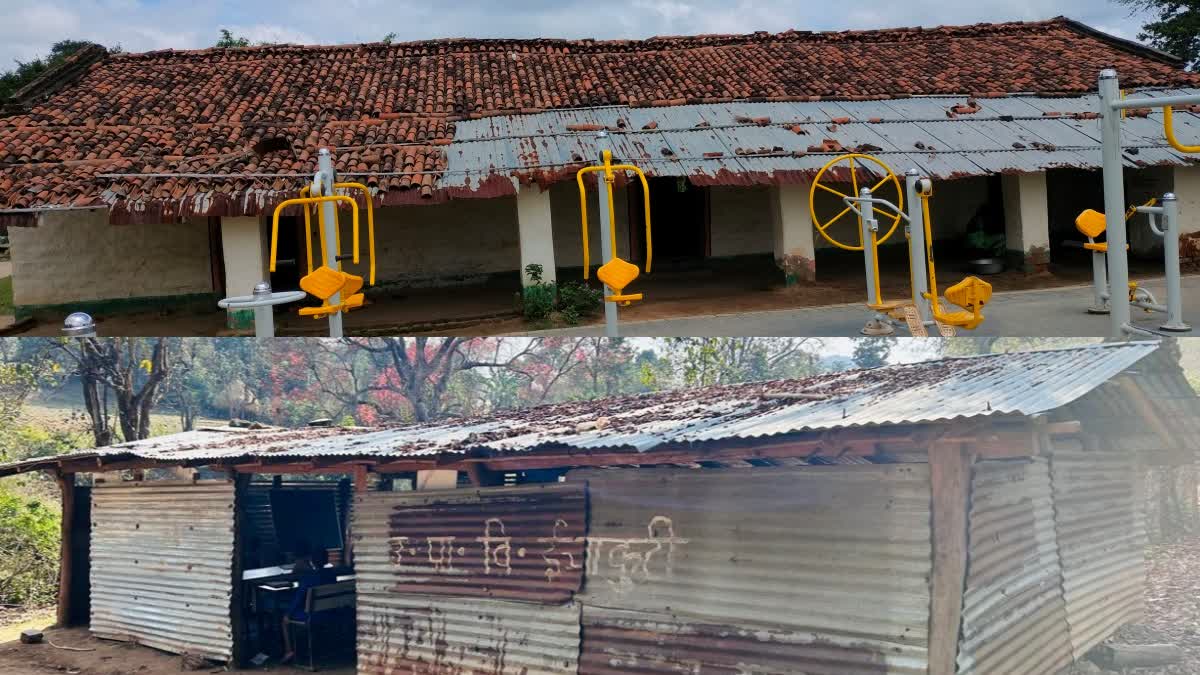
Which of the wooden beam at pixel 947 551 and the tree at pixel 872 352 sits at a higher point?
the tree at pixel 872 352

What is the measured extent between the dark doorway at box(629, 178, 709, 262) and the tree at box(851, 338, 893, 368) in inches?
420

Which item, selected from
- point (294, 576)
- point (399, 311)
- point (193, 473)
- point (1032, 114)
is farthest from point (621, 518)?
point (1032, 114)

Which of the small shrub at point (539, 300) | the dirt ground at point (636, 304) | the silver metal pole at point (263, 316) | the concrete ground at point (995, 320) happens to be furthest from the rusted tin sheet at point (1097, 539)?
the small shrub at point (539, 300)

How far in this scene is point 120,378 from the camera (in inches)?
197

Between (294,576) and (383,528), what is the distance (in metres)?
0.46

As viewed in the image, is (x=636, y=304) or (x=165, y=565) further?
(x=636, y=304)

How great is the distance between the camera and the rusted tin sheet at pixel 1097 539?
3686 mm

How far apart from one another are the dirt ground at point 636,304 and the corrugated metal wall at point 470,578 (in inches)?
288

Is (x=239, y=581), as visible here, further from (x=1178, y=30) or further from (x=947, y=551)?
(x=1178, y=30)

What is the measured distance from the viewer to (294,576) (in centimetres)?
465

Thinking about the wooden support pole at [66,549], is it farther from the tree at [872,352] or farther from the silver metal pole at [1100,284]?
the silver metal pole at [1100,284]

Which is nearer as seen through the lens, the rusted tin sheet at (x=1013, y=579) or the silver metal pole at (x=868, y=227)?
the rusted tin sheet at (x=1013, y=579)

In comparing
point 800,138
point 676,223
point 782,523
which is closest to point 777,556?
point 782,523

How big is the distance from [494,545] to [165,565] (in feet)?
5.06
